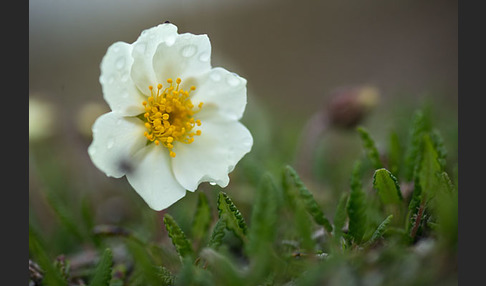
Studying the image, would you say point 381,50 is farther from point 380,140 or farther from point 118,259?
point 118,259

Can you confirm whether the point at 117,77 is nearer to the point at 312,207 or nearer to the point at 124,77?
the point at 124,77

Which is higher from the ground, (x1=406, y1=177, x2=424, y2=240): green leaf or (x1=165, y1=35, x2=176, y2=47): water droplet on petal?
(x1=165, y1=35, x2=176, y2=47): water droplet on petal

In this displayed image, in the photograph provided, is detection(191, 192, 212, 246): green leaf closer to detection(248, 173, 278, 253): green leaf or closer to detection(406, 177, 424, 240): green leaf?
detection(248, 173, 278, 253): green leaf

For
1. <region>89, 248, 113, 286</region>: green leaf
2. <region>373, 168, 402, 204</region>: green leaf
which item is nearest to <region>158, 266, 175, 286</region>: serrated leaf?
<region>89, 248, 113, 286</region>: green leaf

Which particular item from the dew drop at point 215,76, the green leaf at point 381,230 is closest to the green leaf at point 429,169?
the green leaf at point 381,230

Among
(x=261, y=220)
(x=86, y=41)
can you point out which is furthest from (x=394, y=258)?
(x=86, y=41)
